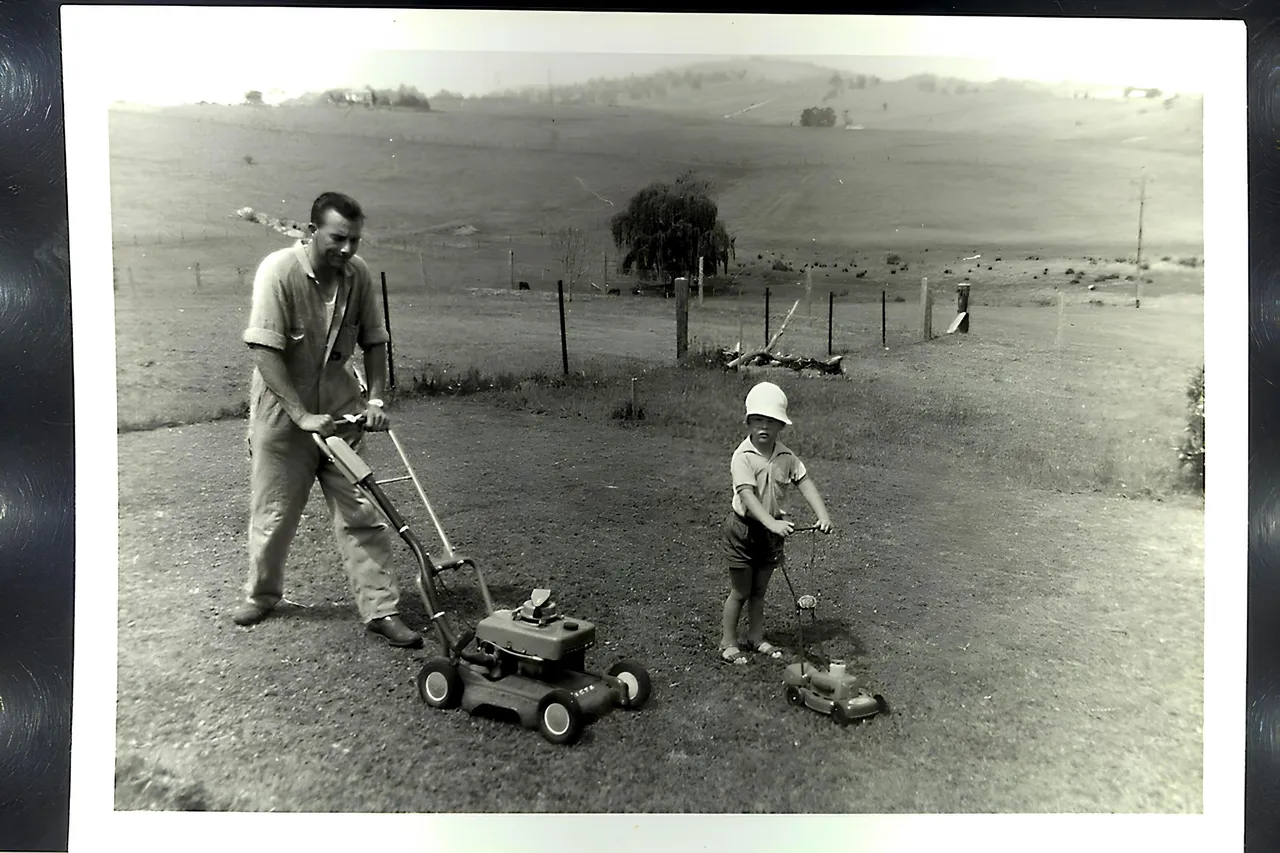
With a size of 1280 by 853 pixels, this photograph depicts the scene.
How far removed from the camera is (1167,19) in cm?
302

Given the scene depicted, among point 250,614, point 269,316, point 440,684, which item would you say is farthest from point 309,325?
point 440,684

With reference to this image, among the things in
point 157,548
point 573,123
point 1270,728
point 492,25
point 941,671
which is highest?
point 492,25

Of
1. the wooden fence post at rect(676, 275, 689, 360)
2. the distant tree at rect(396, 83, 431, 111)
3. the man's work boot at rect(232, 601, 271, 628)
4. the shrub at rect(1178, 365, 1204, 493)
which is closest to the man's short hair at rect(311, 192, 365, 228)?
the distant tree at rect(396, 83, 431, 111)

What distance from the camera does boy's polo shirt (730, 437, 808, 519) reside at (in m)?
2.96

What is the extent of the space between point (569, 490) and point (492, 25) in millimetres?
1455

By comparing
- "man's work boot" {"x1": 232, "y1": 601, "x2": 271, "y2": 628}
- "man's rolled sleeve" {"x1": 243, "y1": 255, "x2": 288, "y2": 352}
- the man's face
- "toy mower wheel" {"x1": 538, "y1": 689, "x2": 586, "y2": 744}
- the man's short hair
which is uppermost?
the man's short hair

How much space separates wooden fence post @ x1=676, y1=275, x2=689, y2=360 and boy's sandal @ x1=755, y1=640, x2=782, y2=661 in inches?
37.5

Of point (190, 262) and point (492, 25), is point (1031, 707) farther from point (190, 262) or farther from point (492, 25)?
point (190, 262)

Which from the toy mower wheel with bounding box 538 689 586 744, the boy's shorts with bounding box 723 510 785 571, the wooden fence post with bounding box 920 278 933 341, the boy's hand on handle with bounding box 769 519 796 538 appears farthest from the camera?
the wooden fence post with bounding box 920 278 933 341

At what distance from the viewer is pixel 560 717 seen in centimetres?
279

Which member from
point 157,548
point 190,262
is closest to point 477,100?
point 190,262

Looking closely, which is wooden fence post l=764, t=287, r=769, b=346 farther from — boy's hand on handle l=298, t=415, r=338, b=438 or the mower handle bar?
boy's hand on handle l=298, t=415, r=338, b=438

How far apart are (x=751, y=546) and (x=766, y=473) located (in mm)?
229

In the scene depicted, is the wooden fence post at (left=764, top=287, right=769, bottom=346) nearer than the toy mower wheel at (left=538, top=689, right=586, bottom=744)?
No
